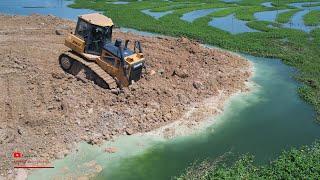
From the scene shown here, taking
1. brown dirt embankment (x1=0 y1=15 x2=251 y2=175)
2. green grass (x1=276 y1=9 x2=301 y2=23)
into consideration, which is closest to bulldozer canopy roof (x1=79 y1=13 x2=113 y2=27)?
brown dirt embankment (x1=0 y1=15 x2=251 y2=175)

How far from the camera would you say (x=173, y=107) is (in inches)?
910

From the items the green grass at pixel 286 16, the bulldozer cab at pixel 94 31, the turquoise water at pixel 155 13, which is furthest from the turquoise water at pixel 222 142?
the turquoise water at pixel 155 13

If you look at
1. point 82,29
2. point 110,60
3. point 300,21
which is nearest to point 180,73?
point 110,60

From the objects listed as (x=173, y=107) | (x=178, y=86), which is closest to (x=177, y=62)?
(x=178, y=86)

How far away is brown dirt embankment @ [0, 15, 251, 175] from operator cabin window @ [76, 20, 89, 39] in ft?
7.67

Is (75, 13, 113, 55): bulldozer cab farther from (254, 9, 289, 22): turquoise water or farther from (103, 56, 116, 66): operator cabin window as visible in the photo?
(254, 9, 289, 22): turquoise water

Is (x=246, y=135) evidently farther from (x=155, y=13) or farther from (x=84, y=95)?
(x=155, y=13)

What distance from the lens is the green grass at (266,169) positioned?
16906 mm

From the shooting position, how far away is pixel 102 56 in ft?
77.9

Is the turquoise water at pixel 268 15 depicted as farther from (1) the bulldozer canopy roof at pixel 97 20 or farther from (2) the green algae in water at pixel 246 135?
(1) the bulldozer canopy roof at pixel 97 20

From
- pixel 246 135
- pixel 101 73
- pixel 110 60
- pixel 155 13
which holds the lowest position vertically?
pixel 246 135

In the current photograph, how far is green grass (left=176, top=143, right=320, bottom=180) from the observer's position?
55.5 ft

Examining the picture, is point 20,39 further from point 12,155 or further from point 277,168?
point 277,168

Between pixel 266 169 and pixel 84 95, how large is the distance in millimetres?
9850
